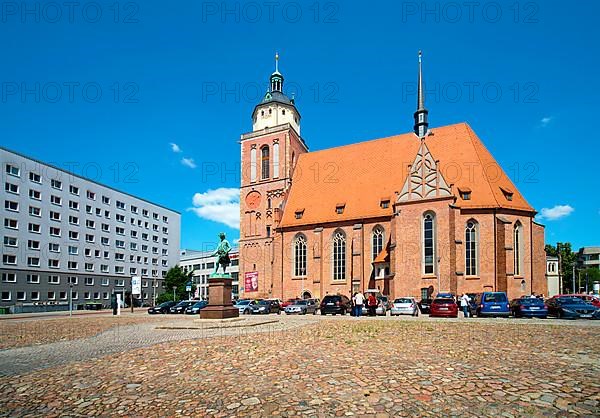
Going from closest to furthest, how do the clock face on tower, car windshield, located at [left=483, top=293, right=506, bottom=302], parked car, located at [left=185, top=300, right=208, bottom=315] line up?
car windshield, located at [left=483, top=293, right=506, bottom=302] < parked car, located at [left=185, top=300, right=208, bottom=315] < the clock face on tower

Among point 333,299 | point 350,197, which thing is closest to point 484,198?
point 350,197

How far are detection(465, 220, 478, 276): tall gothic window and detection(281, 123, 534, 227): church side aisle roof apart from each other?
1943 millimetres

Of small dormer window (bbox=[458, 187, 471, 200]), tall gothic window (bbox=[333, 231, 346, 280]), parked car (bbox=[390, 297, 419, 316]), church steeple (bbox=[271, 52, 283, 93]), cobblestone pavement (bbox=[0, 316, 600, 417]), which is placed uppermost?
church steeple (bbox=[271, 52, 283, 93])

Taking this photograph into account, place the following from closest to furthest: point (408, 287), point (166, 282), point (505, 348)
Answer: point (505, 348), point (408, 287), point (166, 282)

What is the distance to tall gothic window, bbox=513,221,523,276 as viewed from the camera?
40.4 meters

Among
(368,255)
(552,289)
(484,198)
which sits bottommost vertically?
(552,289)

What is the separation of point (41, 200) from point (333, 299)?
1667 inches

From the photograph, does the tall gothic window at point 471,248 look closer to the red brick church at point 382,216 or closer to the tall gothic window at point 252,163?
the red brick church at point 382,216

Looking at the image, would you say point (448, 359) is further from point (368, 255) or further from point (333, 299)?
point (368, 255)

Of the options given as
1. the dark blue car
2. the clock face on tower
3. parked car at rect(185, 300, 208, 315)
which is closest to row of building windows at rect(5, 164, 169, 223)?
the clock face on tower

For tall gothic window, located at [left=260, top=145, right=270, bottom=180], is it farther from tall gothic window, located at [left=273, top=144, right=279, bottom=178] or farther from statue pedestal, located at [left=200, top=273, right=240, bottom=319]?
statue pedestal, located at [left=200, top=273, right=240, bottom=319]

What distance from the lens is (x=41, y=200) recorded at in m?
56.8

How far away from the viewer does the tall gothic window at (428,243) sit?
129ft

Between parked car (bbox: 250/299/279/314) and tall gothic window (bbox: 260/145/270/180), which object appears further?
tall gothic window (bbox: 260/145/270/180)
